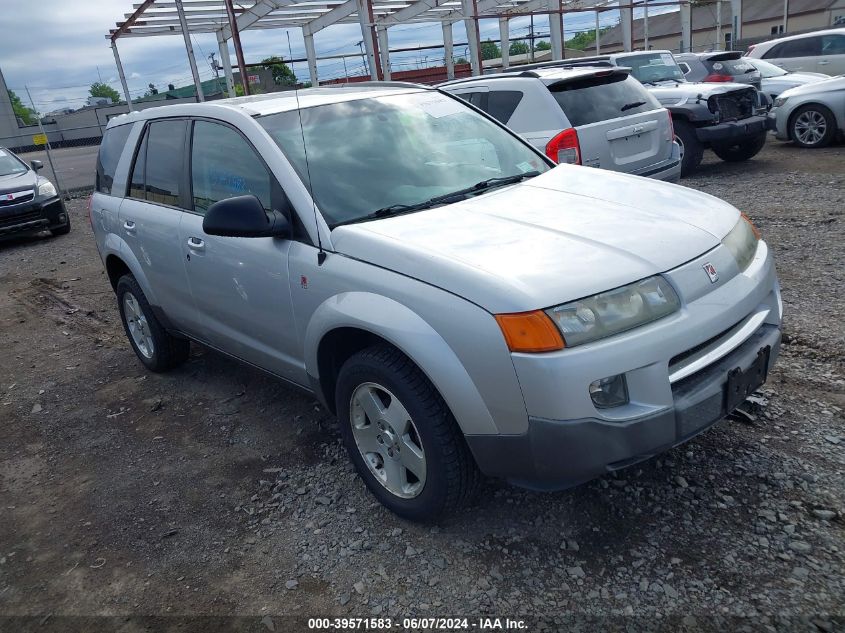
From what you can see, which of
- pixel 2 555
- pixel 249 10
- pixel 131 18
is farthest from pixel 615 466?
pixel 131 18

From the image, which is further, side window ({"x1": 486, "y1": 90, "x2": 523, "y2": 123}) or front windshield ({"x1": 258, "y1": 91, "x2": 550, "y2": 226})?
side window ({"x1": 486, "y1": 90, "x2": 523, "y2": 123})

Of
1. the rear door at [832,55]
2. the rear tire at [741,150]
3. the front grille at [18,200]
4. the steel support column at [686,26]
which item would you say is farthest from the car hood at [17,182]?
the steel support column at [686,26]

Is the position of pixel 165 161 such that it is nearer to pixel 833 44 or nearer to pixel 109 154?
pixel 109 154

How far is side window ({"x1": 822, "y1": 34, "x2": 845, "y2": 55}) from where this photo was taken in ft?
48.5

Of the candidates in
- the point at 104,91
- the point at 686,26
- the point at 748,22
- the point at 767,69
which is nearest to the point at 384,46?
the point at 767,69

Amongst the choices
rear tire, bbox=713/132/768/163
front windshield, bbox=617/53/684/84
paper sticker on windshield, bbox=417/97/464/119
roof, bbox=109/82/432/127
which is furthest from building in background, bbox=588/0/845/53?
roof, bbox=109/82/432/127

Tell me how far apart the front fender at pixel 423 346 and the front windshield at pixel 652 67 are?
9.68m

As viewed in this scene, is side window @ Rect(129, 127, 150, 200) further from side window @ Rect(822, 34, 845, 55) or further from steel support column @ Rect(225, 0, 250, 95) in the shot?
side window @ Rect(822, 34, 845, 55)

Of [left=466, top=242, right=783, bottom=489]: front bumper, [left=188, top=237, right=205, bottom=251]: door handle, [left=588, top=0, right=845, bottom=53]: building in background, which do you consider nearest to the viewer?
[left=466, top=242, right=783, bottom=489]: front bumper

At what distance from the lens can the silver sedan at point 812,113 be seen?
10539 millimetres

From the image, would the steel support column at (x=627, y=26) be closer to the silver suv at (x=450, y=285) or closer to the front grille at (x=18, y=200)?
the front grille at (x=18, y=200)

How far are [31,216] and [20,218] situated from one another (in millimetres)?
170

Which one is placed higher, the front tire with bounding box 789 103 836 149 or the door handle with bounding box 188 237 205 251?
the door handle with bounding box 188 237 205 251

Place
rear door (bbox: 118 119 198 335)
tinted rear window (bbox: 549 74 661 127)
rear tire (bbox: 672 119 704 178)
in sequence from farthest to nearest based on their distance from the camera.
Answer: rear tire (bbox: 672 119 704 178) < tinted rear window (bbox: 549 74 661 127) < rear door (bbox: 118 119 198 335)
